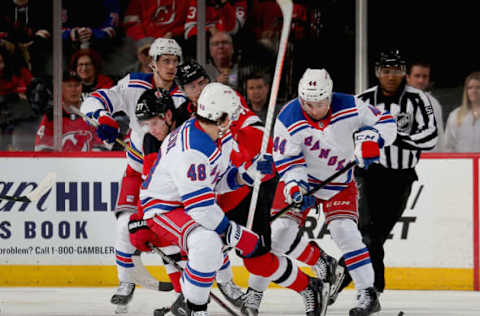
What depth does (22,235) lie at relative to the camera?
5.56 metres

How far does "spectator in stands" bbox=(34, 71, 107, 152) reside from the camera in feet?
18.7

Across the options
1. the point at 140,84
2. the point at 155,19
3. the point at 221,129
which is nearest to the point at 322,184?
the point at 221,129

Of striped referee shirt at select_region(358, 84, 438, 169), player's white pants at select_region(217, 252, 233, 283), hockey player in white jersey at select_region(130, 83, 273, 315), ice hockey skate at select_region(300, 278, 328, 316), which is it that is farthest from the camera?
striped referee shirt at select_region(358, 84, 438, 169)

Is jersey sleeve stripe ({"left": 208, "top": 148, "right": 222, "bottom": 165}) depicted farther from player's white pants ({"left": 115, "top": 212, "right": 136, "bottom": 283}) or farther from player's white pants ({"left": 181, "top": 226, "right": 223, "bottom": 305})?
player's white pants ({"left": 115, "top": 212, "right": 136, "bottom": 283})

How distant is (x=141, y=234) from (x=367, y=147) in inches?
41.3

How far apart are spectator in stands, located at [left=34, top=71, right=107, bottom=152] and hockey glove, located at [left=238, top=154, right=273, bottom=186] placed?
1.76 meters

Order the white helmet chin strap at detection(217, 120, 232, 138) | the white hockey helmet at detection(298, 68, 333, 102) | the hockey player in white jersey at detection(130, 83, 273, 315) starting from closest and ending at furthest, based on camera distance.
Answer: the hockey player in white jersey at detection(130, 83, 273, 315)
the white helmet chin strap at detection(217, 120, 232, 138)
the white hockey helmet at detection(298, 68, 333, 102)

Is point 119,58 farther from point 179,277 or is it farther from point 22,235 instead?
point 179,277

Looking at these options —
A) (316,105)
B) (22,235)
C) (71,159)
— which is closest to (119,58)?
(71,159)

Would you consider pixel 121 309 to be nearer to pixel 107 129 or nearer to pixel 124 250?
pixel 124 250

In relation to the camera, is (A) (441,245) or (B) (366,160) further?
(A) (441,245)

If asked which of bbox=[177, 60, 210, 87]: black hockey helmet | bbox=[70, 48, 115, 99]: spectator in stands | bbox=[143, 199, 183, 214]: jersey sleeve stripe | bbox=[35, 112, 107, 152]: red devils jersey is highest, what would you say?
bbox=[70, 48, 115, 99]: spectator in stands

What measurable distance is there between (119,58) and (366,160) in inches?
78.7

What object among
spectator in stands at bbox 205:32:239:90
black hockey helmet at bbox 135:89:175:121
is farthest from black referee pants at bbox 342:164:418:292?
black hockey helmet at bbox 135:89:175:121
